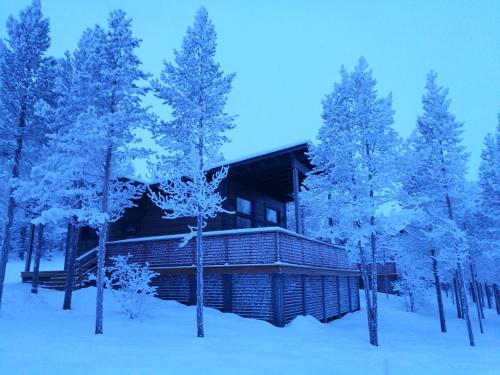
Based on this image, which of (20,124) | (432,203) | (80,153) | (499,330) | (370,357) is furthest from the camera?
(499,330)

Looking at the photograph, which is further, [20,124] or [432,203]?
[432,203]

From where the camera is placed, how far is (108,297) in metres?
16.5

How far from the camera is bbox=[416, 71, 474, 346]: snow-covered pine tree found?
19.3 meters

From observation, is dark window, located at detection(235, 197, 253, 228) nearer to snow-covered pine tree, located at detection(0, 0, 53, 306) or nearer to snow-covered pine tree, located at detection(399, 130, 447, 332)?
snow-covered pine tree, located at detection(399, 130, 447, 332)

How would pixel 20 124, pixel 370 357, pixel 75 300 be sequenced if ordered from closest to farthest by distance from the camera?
1. pixel 370 357
2. pixel 20 124
3. pixel 75 300

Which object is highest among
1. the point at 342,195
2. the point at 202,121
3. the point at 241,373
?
the point at 202,121

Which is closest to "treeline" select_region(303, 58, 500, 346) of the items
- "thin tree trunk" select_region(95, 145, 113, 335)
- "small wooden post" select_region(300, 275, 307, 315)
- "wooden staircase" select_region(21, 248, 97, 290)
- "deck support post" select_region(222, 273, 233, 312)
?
"small wooden post" select_region(300, 275, 307, 315)

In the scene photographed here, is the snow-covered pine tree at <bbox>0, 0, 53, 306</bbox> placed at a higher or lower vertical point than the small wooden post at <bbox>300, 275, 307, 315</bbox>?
higher

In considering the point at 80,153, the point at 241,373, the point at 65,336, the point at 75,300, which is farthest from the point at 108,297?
the point at 241,373

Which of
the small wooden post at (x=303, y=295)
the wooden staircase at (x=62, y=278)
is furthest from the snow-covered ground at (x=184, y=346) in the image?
the small wooden post at (x=303, y=295)

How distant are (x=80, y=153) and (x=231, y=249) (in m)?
6.64

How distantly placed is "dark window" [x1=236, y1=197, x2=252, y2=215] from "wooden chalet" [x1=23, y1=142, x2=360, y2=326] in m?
0.06

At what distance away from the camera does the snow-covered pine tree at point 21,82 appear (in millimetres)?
15055

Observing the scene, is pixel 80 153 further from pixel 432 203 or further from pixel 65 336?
pixel 432 203
